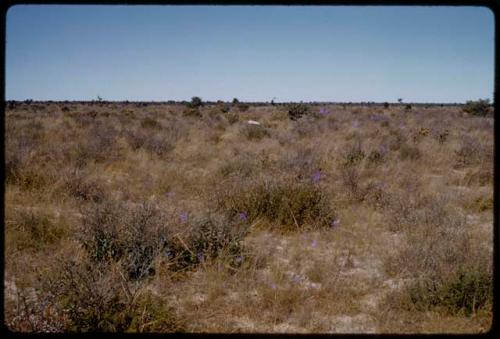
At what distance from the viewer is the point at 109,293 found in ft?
9.57

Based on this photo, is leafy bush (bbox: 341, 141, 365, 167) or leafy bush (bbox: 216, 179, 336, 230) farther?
leafy bush (bbox: 341, 141, 365, 167)

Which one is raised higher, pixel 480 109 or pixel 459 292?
pixel 480 109

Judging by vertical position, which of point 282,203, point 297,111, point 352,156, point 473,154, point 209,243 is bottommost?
point 209,243

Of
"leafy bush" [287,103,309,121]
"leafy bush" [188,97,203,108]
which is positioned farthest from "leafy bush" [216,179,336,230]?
"leafy bush" [188,97,203,108]

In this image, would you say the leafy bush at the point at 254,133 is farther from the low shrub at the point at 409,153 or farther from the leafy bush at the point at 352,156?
the low shrub at the point at 409,153

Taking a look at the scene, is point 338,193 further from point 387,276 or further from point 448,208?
point 387,276

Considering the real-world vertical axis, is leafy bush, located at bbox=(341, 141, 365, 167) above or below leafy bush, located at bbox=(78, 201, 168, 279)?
above

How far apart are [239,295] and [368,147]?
8037 mm

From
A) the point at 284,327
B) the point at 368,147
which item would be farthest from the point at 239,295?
the point at 368,147

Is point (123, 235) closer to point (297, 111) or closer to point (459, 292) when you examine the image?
point (459, 292)

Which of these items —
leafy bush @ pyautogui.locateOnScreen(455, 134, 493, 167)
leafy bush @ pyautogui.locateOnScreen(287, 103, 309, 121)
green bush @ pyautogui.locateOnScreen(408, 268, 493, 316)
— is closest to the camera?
green bush @ pyautogui.locateOnScreen(408, 268, 493, 316)

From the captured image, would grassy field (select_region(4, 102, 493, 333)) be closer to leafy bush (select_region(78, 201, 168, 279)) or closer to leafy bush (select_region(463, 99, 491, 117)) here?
leafy bush (select_region(78, 201, 168, 279))

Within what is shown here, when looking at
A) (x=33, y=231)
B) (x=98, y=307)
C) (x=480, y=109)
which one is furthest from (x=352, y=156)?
(x=480, y=109)

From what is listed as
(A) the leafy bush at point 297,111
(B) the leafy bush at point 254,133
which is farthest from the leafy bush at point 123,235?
(A) the leafy bush at point 297,111
